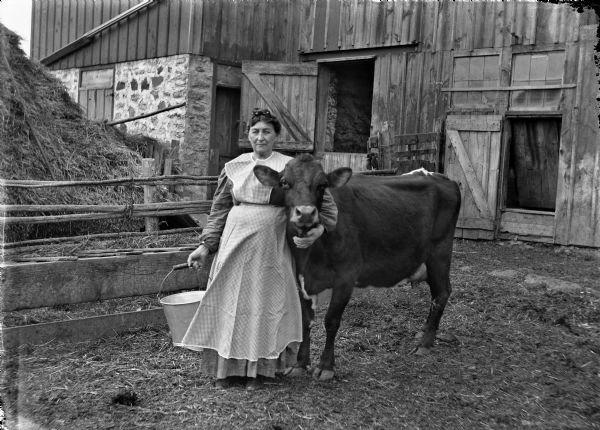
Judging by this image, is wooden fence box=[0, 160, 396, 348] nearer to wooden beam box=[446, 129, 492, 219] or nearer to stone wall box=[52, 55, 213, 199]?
stone wall box=[52, 55, 213, 199]

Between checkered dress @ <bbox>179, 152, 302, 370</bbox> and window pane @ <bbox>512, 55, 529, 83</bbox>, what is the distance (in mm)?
7275

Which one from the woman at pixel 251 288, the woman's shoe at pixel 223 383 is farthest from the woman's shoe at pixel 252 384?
the woman's shoe at pixel 223 383

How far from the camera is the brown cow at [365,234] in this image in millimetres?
3920

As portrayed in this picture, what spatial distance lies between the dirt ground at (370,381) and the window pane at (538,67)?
4.54 m

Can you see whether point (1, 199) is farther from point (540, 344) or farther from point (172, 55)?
point (172, 55)

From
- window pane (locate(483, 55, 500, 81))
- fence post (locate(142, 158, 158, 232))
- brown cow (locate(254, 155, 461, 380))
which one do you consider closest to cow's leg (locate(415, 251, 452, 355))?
brown cow (locate(254, 155, 461, 380))

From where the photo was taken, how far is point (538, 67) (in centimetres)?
988

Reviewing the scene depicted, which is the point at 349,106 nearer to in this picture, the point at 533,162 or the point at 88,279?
the point at 533,162

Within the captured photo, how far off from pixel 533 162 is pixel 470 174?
91.3 inches

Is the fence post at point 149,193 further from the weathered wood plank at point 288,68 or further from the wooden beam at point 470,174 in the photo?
the wooden beam at point 470,174

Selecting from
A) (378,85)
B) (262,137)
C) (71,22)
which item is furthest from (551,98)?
(71,22)

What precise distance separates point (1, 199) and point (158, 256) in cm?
197

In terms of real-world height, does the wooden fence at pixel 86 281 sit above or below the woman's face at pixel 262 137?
below

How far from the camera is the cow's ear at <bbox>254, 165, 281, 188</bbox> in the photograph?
3.88 metres
